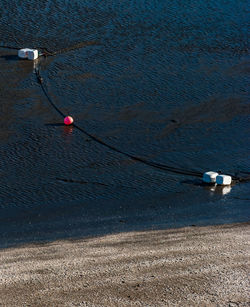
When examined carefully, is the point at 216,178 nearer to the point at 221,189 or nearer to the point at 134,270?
the point at 221,189

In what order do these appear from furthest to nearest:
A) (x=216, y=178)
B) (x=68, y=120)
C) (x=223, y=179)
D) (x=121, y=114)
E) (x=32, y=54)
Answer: (x=32, y=54) < (x=121, y=114) < (x=68, y=120) < (x=216, y=178) < (x=223, y=179)

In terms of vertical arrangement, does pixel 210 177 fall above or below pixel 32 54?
below

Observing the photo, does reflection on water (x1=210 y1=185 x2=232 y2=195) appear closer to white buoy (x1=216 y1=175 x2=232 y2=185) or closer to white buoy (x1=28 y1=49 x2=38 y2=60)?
white buoy (x1=216 y1=175 x2=232 y2=185)

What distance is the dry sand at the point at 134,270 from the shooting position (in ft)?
48.1

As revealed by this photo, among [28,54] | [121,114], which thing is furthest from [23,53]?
[121,114]

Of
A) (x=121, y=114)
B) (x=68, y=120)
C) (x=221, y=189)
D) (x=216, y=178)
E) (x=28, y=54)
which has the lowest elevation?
(x=221, y=189)

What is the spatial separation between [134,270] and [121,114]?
9.90 meters

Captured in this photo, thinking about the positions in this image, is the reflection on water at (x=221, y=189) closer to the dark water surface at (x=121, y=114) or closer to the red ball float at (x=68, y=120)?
the dark water surface at (x=121, y=114)

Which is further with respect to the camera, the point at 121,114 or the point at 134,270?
the point at 121,114

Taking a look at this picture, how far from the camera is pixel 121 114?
24.8 m

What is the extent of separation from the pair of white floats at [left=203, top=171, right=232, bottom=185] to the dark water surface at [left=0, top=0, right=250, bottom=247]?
203mm

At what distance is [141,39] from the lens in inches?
1179

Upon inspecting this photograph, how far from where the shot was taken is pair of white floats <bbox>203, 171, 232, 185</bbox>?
67.6 ft

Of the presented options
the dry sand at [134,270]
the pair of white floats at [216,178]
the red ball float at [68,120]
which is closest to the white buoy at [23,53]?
the red ball float at [68,120]
